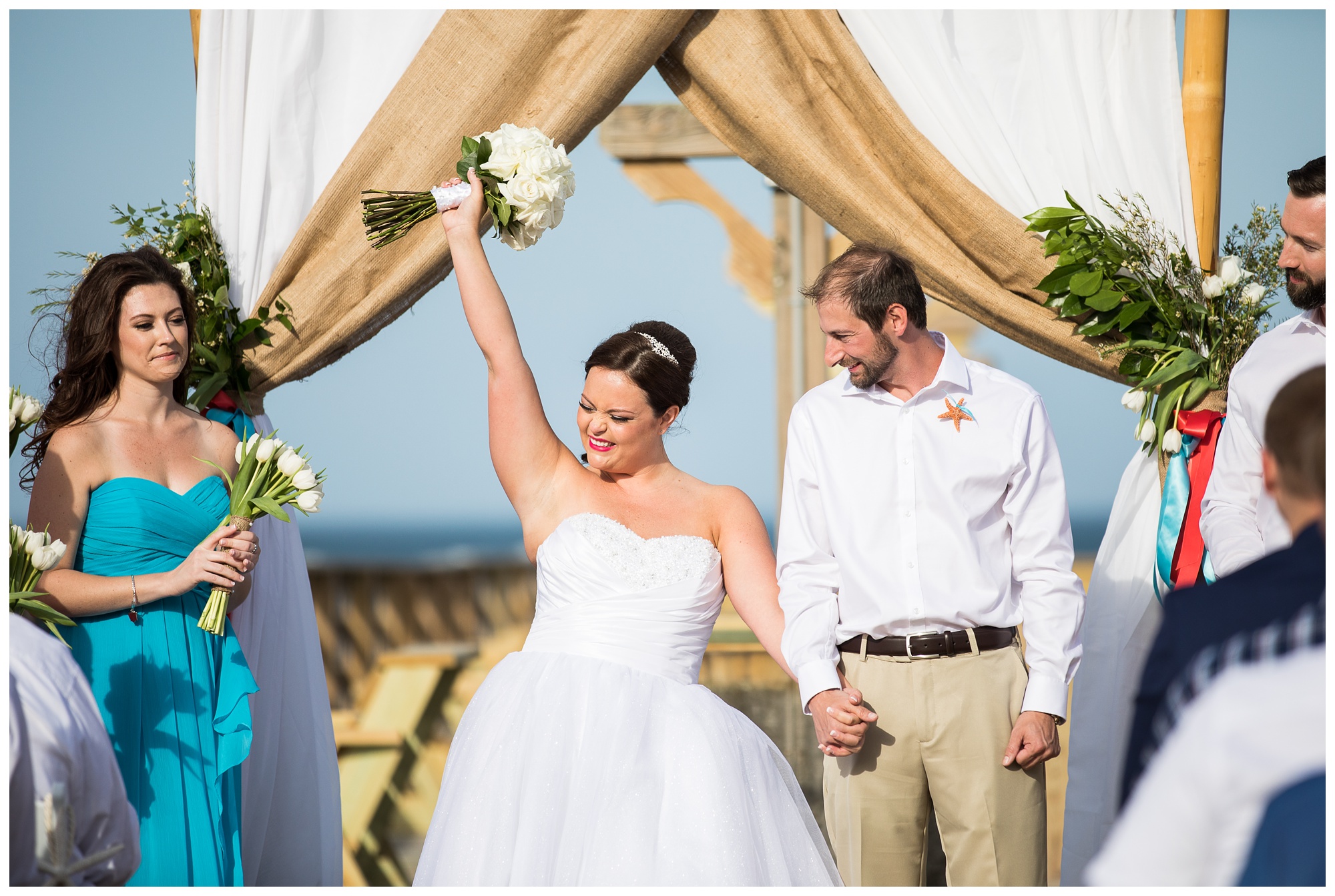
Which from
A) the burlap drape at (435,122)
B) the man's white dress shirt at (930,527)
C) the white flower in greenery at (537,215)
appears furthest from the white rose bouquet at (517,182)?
the man's white dress shirt at (930,527)

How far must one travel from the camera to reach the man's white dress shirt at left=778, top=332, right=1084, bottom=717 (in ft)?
7.56

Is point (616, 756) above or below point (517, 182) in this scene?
below

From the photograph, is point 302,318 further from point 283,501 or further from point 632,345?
point 632,345

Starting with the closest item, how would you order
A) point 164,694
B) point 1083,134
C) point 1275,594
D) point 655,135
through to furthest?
point 1275,594, point 164,694, point 1083,134, point 655,135

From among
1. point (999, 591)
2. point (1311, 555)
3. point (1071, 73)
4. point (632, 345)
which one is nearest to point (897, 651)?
point (999, 591)

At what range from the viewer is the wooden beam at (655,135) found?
4758 millimetres

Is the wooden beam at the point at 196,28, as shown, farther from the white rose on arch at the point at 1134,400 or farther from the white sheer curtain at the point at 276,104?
the white rose on arch at the point at 1134,400

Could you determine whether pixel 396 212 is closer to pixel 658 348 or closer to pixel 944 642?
pixel 658 348

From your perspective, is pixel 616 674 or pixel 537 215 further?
pixel 537 215

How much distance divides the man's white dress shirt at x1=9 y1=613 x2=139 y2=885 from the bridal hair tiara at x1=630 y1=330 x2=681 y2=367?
129 centimetres

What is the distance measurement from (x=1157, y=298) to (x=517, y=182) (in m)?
1.64

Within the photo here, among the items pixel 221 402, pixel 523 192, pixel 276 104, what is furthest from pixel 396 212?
pixel 221 402

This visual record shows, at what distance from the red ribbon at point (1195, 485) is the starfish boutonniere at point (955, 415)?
2.49 feet

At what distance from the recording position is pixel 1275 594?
1289 mm
